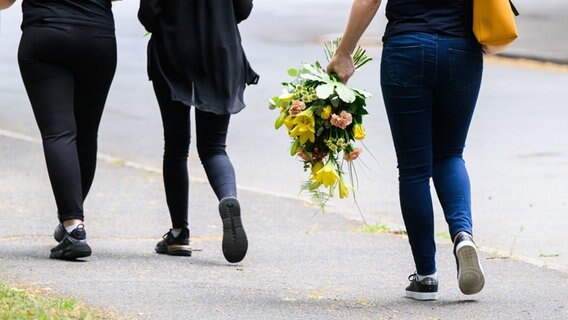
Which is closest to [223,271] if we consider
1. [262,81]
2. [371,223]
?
[371,223]

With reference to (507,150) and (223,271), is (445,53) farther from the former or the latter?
(507,150)

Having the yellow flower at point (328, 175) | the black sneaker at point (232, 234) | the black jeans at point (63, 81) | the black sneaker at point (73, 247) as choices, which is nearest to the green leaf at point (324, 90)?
the yellow flower at point (328, 175)

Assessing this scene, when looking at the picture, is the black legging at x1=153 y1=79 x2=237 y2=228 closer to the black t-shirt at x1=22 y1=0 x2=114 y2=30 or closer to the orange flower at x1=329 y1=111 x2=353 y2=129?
the black t-shirt at x1=22 y1=0 x2=114 y2=30

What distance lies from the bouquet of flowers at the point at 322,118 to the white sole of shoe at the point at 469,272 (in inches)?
29.3

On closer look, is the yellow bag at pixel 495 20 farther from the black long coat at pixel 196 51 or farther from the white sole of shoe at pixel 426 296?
the black long coat at pixel 196 51

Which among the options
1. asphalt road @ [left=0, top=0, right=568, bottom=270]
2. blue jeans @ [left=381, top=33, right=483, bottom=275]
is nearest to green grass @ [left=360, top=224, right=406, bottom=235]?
asphalt road @ [left=0, top=0, right=568, bottom=270]

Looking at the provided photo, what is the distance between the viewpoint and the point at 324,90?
17.9 ft

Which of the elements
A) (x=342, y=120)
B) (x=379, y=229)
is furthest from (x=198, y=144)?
(x=379, y=229)

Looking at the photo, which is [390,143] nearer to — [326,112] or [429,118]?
[326,112]

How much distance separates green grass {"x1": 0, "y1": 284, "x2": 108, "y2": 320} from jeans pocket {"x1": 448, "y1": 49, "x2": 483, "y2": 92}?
1.80m

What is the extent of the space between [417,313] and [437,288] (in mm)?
352

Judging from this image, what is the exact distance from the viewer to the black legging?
6.38m

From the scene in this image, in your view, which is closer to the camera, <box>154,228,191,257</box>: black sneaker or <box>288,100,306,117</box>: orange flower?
<box>288,100,306,117</box>: orange flower

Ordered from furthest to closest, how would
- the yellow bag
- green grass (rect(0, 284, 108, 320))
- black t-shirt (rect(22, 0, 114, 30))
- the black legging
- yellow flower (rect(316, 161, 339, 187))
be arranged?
the black legging
black t-shirt (rect(22, 0, 114, 30))
yellow flower (rect(316, 161, 339, 187))
the yellow bag
green grass (rect(0, 284, 108, 320))
